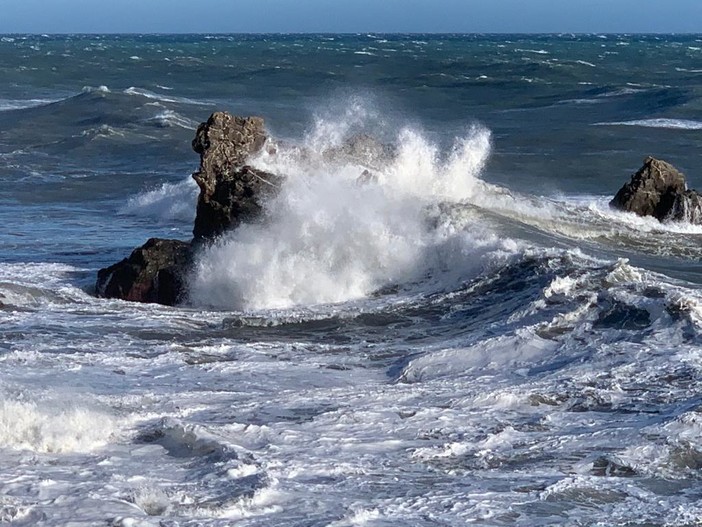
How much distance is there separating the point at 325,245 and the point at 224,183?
1.33m

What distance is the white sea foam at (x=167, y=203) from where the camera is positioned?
19062 millimetres

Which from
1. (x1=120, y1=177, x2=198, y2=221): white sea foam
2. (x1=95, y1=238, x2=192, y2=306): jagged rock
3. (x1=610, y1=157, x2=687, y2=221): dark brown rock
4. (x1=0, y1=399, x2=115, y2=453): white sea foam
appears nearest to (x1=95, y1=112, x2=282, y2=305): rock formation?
(x1=95, y1=238, x2=192, y2=306): jagged rock

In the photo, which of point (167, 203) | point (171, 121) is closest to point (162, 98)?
point (171, 121)

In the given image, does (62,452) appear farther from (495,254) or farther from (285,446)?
(495,254)

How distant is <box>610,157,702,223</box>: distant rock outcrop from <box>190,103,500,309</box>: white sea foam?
11.3 ft

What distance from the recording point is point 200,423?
7887mm

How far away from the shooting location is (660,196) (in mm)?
16438

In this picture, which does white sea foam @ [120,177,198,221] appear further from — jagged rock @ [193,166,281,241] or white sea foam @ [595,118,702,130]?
white sea foam @ [595,118,702,130]

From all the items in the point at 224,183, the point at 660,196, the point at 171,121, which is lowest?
the point at 171,121

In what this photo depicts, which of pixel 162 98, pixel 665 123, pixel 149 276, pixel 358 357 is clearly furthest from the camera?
pixel 162 98

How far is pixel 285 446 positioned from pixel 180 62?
69815mm

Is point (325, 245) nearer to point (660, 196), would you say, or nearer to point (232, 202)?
point (232, 202)

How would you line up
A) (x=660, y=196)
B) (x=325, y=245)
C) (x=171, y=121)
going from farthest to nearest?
(x=171, y=121)
(x=660, y=196)
(x=325, y=245)

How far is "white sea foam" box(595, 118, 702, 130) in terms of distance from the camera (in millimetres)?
33906
